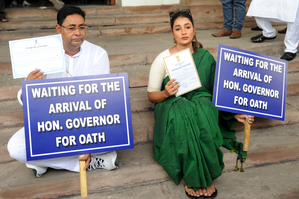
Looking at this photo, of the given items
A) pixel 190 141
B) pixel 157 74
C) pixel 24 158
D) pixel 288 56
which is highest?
pixel 157 74

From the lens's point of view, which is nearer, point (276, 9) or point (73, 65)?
point (73, 65)

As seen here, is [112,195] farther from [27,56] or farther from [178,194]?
[27,56]

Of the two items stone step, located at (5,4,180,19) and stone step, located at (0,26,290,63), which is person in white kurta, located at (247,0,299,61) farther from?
stone step, located at (5,4,180,19)

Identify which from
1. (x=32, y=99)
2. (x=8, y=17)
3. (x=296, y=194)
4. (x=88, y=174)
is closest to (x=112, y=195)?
(x=88, y=174)

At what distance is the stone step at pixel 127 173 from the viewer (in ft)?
7.07

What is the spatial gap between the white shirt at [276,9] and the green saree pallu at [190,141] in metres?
2.09

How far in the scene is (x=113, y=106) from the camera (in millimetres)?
1933

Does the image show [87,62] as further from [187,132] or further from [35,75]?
[187,132]

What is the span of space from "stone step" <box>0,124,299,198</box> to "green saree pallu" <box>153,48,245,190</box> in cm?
20

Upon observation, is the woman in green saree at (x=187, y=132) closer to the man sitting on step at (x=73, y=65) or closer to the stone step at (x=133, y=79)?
the man sitting on step at (x=73, y=65)

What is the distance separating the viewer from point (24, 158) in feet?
7.03

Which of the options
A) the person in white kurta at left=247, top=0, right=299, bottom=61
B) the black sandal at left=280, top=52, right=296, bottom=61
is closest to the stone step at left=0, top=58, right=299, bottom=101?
the black sandal at left=280, top=52, right=296, bottom=61

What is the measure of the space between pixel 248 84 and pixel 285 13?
1.79 meters

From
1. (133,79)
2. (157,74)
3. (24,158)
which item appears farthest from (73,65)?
(133,79)
